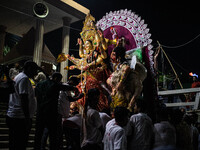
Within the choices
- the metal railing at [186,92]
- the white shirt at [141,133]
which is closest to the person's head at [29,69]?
the white shirt at [141,133]

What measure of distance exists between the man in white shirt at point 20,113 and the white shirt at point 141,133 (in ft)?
5.09

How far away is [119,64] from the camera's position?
491 cm

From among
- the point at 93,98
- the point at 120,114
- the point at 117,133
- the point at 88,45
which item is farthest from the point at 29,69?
the point at 88,45

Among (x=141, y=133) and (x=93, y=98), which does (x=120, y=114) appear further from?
(x=93, y=98)

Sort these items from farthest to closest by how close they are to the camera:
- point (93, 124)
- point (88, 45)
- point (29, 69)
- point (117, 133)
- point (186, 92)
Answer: point (186, 92), point (88, 45), point (29, 69), point (93, 124), point (117, 133)

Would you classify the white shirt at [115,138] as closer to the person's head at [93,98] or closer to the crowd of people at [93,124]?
the crowd of people at [93,124]

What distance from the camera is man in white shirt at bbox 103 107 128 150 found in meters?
2.94

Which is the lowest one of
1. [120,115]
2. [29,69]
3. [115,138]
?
[115,138]

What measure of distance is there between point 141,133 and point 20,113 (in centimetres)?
181

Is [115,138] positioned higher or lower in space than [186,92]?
lower

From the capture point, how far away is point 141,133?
3.09 meters

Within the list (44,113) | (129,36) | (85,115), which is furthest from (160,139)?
(129,36)

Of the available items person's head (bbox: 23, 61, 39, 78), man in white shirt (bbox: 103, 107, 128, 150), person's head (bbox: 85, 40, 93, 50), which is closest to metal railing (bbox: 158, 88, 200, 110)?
person's head (bbox: 85, 40, 93, 50)

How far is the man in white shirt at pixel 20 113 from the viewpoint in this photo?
315 centimetres
